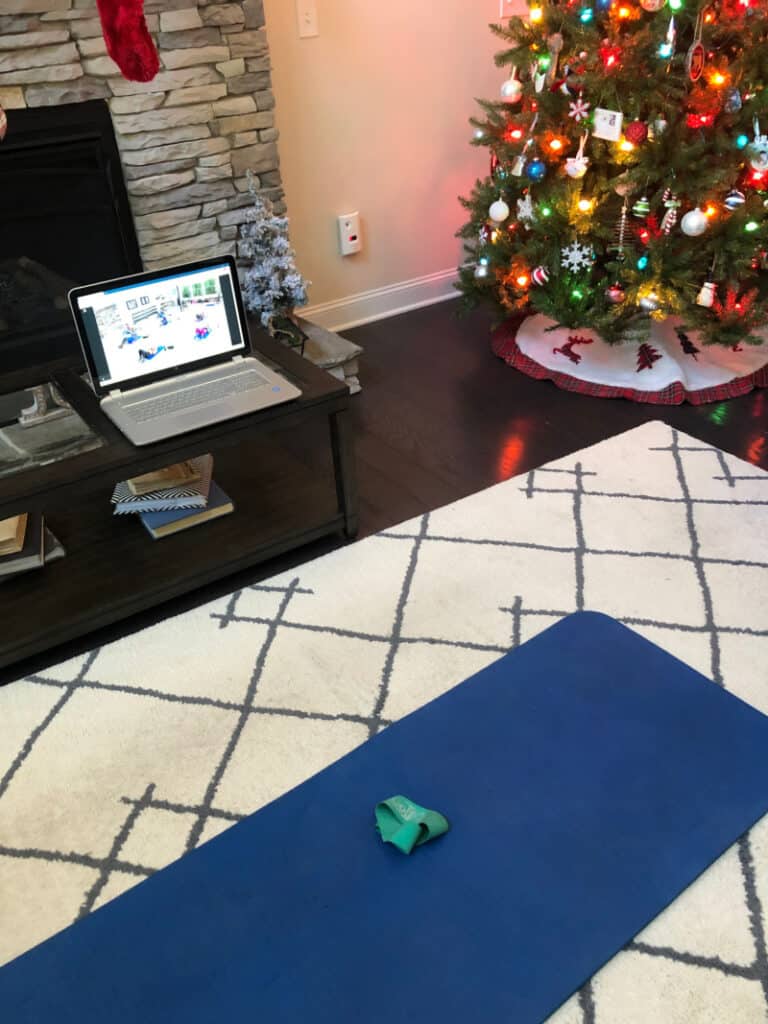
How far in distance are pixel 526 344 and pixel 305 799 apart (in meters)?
2.09

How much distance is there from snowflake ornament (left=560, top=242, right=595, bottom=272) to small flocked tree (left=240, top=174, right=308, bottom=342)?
84 centimetres

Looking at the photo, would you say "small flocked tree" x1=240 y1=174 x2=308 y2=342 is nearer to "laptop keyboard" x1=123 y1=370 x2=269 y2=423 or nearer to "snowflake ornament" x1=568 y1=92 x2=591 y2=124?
"laptop keyboard" x1=123 y1=370 x2=269 y2=423

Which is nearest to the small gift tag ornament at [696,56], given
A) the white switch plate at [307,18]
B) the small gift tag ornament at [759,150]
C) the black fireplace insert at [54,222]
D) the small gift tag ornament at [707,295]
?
the small gift tag ornament at [759,150]

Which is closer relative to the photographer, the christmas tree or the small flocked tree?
the christmas tree

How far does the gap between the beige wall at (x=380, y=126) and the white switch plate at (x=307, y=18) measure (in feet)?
0.07

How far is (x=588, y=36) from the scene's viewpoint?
2.38 m

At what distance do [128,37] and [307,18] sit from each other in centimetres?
102

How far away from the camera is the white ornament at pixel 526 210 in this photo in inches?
105

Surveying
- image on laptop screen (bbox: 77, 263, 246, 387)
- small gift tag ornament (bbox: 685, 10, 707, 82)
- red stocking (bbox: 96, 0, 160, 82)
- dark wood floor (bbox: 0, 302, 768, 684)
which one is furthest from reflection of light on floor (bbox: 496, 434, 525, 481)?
red stocking (bbox: 96, 0, 160, 82)

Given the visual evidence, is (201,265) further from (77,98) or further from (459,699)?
(459,699)

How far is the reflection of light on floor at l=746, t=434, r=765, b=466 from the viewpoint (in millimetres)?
2514

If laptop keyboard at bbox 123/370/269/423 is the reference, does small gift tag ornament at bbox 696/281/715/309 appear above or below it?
below

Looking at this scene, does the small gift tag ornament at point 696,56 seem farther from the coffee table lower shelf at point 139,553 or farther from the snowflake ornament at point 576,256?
the coffee table lower shelf at point 139,553

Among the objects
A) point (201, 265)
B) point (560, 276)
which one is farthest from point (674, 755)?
point (560, 276)
